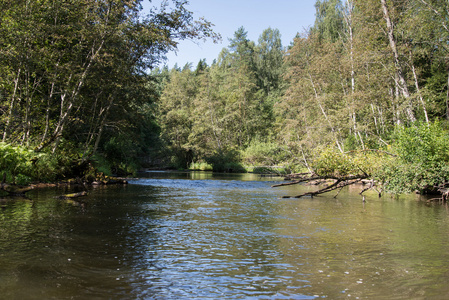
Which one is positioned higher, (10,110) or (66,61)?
(66,61)

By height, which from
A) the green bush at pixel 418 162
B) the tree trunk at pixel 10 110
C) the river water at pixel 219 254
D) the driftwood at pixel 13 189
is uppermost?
the tree trunk at pixel 10 110

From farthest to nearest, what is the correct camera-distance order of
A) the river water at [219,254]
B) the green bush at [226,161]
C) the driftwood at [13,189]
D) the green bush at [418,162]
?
the green bush at [226,161] → the green bush at [418,162] → the driftwood at [13,189] → the river water at [219,254]

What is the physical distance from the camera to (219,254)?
7.38 metres

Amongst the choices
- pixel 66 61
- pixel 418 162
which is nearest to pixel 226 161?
pixel 66 61

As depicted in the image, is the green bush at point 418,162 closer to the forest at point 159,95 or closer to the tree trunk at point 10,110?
the forest at point 159,95

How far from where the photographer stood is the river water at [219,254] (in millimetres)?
5316

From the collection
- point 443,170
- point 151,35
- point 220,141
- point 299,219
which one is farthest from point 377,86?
point 220,141

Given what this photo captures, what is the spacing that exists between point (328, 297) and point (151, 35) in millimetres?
18732

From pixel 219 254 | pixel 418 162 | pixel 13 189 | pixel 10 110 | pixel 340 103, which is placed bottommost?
pixel 219 254

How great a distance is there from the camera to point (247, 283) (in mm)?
→ 5641

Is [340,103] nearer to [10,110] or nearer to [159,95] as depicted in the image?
[159,95]

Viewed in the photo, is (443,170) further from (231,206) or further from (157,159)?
(157,159)

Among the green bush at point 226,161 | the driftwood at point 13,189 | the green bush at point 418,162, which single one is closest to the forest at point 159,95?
the green bush at point 418,162

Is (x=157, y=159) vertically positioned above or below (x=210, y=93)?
below
